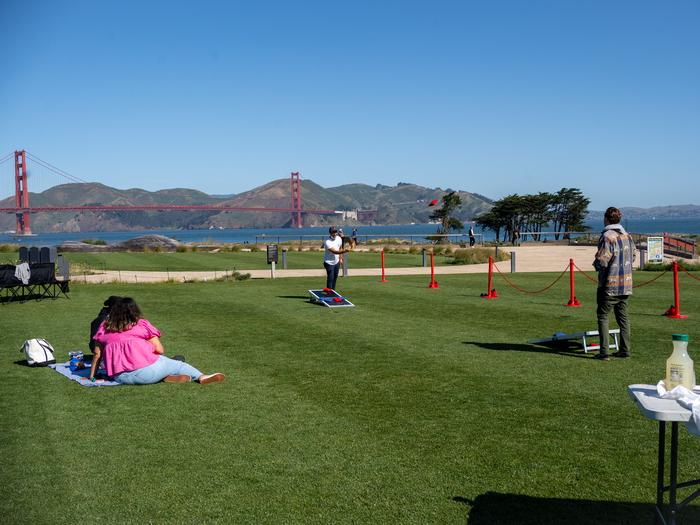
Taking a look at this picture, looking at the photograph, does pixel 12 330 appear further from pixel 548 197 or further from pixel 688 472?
pixel 548 197

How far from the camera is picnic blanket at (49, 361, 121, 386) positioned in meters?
9.38

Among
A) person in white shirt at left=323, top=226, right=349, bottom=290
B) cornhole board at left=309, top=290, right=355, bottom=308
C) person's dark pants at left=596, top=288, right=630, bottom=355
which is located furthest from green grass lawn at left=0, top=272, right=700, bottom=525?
person in white shirt at left=323, top=226, right=349, bottom=290

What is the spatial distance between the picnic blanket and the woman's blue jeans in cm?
17

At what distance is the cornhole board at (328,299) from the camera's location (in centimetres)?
1791

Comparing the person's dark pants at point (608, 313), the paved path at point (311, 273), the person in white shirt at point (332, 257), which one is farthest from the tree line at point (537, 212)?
the person's dark pants at point (608, 313)

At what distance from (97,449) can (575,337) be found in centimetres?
721

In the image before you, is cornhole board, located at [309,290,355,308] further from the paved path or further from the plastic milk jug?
the plastic milk jug

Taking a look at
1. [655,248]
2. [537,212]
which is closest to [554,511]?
[655,248]

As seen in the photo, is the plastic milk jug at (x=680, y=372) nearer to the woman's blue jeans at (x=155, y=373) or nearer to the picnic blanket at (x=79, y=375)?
the woman's blue jeans at (x=155, y=373)

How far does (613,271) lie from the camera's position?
401 inches

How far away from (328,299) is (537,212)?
71.8m

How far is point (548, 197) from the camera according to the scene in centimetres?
8650

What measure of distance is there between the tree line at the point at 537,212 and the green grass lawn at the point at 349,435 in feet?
241

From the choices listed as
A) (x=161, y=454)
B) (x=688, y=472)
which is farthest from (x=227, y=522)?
(x=688, y=472)
